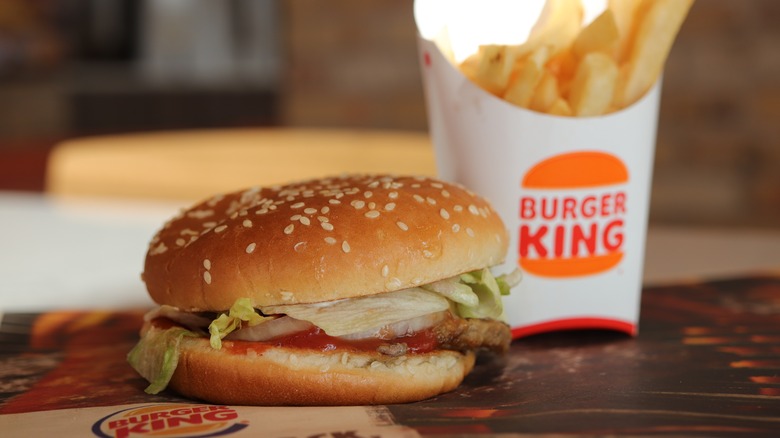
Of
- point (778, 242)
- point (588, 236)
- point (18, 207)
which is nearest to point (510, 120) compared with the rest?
point (588, 236)

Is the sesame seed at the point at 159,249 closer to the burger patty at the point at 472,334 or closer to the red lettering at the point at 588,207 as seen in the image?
the burger patty at the point at 472,334

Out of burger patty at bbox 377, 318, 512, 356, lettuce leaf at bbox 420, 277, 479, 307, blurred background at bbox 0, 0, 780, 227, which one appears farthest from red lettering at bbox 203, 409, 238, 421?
blurred background at bbox 0, 0, 780, 227

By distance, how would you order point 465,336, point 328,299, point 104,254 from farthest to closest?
point 104,254 → point 465,336 → point 328,299

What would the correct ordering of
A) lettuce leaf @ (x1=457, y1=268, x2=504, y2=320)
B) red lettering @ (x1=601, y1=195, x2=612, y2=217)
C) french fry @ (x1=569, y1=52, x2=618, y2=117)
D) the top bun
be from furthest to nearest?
red lettering @ (x1=601, y1=195, x2=612, y2=217), french fry @ (x1=569, y1=52, x2=618, y2=117), lettuce leaf @ (x1=457, y1=268, x2=504, y2=320), the top bun

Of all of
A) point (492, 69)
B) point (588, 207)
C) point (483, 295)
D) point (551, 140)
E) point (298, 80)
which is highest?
point (298, 80)

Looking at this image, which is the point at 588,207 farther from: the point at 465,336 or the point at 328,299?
the point at 328,299

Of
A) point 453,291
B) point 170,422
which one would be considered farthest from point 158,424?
point 453,291

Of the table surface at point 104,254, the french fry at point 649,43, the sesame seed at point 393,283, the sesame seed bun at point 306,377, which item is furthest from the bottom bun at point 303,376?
the table surface at point 104,254

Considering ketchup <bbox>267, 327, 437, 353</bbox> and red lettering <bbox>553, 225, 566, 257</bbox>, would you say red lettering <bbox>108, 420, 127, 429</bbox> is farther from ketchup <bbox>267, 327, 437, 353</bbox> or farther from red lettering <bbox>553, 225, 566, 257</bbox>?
red lettering <bbox>553, 225, 566, 257</bbox>
